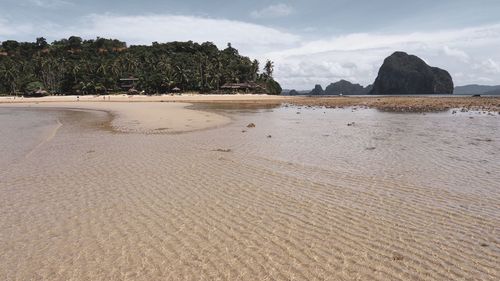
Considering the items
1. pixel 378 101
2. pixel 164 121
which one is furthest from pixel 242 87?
pixel 164 121

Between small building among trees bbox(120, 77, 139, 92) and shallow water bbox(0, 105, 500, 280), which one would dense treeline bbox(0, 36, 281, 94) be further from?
shallow water bbox(0, 105, 500, 280)

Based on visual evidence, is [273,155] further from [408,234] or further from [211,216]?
[408,234]

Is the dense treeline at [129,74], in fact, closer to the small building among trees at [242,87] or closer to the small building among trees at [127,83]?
the small building among trees at [127,83]

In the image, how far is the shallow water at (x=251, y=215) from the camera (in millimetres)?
5719

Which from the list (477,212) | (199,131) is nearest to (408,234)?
(477,212)

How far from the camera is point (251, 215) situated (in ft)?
26.5

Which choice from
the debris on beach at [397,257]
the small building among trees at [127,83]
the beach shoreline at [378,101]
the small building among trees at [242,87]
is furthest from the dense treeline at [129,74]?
the debris on beach at [397,257]

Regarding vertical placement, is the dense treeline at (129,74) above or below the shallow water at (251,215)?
above

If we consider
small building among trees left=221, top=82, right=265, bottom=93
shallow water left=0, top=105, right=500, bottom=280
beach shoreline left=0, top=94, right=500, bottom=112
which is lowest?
shallow water left=0, top=105, right=500, bottom=280

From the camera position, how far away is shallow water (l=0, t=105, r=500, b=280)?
572 cm

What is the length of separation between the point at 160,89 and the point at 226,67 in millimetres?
33686

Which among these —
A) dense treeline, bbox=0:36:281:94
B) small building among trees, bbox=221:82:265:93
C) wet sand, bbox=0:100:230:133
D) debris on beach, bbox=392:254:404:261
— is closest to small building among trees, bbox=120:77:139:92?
dense treeline, bbox=0:36:281:94

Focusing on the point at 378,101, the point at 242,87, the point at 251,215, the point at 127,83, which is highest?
the point at 127,83

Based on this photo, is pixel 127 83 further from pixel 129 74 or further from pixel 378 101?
pixel 378 101
